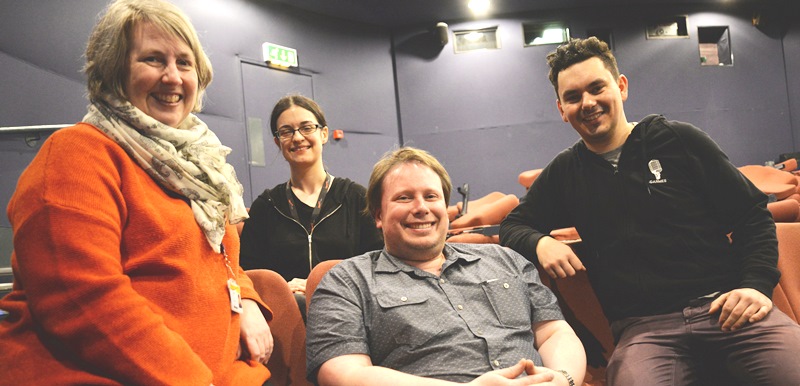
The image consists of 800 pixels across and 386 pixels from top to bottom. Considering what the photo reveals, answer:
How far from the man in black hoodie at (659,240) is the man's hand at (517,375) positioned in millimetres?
476

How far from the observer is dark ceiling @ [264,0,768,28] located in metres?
7.25

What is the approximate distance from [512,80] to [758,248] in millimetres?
6776

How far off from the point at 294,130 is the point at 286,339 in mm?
1072

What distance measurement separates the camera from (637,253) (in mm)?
1871

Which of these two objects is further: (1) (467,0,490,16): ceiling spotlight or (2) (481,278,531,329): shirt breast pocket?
(1) (467,0,490,16): ceiling spotlight

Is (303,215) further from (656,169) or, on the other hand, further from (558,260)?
(656,169)

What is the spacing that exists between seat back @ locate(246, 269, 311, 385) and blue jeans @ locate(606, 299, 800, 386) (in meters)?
0.98

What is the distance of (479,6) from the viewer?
7930 millimetres

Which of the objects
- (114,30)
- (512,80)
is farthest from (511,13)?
(114,30)

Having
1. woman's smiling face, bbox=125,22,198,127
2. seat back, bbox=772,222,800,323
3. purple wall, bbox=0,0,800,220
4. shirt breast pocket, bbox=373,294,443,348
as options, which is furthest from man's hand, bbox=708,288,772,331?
purple wall, bbox=0,0,800,220

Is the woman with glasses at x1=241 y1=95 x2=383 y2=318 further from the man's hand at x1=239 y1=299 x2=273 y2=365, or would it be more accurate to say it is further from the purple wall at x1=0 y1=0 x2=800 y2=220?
the purple wall at x1=0 y1=0 x2=800 y2=220

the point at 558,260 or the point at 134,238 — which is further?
the point at 558,260

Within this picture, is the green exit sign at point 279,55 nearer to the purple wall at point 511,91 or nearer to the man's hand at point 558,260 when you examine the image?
the purple wall at point 511,91

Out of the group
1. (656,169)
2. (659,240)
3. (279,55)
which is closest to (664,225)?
(659,240)
